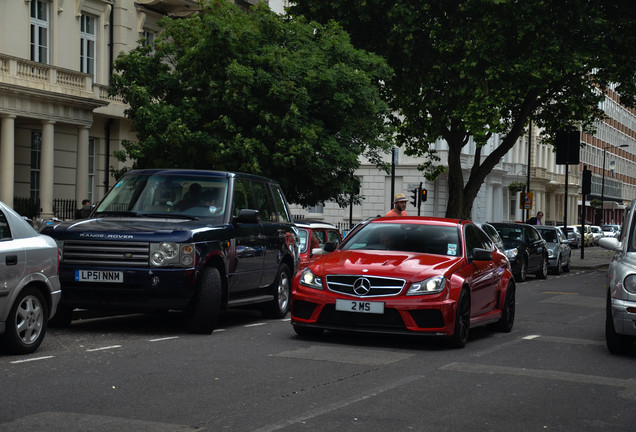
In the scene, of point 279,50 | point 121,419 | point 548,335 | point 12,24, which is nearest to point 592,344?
point 548,335

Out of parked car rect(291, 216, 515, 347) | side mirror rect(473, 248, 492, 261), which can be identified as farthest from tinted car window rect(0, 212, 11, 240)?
side mirror rect(473, 248, 492, 261)

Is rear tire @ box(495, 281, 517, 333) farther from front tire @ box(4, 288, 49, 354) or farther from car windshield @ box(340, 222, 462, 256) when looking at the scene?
front tire @ box(4, 288, 49, 354)

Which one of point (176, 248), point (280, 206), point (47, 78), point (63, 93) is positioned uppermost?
point (47, 78)

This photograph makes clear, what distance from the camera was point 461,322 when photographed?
11.7 meters

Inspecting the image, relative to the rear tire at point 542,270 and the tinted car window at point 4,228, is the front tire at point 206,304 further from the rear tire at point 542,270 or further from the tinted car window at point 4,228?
the rear tire at point 542,270

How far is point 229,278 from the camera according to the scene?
13.1 meters

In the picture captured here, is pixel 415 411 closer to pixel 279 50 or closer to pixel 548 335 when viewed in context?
pixel 548 335

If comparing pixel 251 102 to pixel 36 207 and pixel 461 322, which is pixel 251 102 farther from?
pixel 461 322

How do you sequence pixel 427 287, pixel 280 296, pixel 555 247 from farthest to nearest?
pixel 555 247 < pixel 280 296 < pixel 427 287

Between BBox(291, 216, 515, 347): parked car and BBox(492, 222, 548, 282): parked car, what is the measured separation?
1551cm

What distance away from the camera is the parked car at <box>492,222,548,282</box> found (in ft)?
92.8

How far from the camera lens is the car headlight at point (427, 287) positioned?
37.1ft

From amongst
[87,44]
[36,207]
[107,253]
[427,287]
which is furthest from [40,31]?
[427,287]

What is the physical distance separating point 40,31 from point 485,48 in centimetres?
1388
